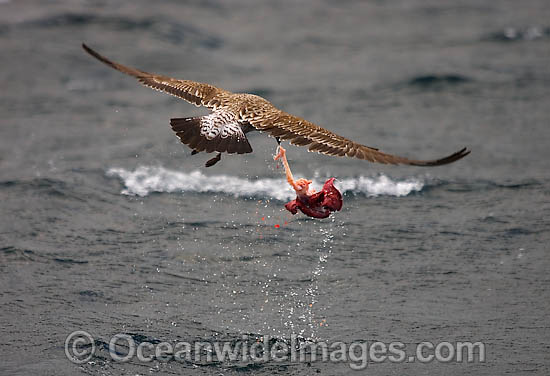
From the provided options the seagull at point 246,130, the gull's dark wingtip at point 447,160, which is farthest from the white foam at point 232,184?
the gull's dark wingtip at point 447,160

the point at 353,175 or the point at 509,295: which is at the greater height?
the point at 353,175

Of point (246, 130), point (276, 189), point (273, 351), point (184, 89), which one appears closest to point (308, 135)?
point (246, 130)

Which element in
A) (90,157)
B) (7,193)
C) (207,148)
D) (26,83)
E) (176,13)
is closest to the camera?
(207,148)

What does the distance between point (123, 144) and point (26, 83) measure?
122 inches

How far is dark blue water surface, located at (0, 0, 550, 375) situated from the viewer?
768cm

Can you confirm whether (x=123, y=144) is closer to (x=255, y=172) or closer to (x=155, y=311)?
(x=255, y=172)

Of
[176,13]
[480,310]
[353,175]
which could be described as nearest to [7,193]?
[353,175]

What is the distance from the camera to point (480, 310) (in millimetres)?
7973

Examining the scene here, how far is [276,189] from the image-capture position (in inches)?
421

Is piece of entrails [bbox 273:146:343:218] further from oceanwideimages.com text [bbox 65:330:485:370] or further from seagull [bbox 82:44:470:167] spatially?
oceanwideimages.com text [bbox 65:330:485:370]

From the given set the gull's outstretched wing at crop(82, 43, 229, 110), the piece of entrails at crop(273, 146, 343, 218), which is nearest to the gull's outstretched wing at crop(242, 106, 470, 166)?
the piece of entrails at crop(273, 146, 343, 218)

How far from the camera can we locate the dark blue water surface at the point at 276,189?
7680 mm

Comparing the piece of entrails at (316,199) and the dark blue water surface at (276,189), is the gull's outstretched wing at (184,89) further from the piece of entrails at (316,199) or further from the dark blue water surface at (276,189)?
the dark blue water surface at (276,189)

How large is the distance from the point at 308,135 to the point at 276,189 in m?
3.43
